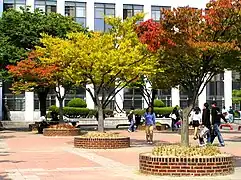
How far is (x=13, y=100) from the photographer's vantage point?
173ft

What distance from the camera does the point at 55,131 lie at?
27938 millimetres

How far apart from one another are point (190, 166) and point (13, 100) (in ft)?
141

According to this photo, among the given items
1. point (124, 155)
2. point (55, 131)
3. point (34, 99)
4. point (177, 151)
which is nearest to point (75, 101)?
point (34, 99)

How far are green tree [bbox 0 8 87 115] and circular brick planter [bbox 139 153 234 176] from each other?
21.6 m

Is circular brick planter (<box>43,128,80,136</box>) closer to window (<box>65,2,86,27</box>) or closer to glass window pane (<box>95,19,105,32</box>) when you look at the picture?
window (<box>65,2,86,27</box>)

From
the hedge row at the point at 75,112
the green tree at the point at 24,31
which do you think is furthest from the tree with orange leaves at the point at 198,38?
the hedge row at the point at 75,112

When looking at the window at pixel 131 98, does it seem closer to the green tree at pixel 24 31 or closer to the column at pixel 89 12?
the column at pixel 89 12

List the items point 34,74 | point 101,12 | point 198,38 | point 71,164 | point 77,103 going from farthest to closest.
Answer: point 101,12
point 77,103
point 34,74
point 71,164
point 198,38

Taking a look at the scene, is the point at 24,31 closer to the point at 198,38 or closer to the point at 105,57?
the point at 105,57

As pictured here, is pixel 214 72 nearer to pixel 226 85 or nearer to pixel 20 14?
pixel 20 14

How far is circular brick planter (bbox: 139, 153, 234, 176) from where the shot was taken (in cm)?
1167

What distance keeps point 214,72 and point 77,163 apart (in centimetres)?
464

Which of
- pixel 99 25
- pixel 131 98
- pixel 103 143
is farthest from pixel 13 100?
pixel 103 143

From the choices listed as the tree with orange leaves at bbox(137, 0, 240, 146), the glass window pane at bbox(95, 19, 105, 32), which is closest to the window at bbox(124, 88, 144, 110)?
the glass window pane at bbox(95, 19, 105, 32)
